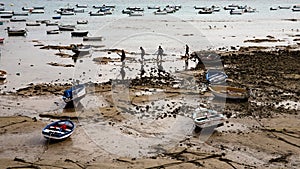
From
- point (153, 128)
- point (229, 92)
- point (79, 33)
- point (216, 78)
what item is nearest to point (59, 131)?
point (153, 128)

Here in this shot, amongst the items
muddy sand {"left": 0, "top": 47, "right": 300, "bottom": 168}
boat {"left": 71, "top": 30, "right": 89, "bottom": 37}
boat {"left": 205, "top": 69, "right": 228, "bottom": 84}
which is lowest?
muddy sand {"left": 0, "top": 47, "right": 300, "bottom": 168}

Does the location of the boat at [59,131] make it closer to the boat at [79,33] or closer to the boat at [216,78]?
the boat at [216,78]

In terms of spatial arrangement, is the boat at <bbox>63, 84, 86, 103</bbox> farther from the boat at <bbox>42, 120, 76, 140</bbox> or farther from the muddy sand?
the boat at <bbox>42, 120, 76, 140</bbox>

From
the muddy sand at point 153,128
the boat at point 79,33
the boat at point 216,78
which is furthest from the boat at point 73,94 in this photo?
the boat at point 79,33

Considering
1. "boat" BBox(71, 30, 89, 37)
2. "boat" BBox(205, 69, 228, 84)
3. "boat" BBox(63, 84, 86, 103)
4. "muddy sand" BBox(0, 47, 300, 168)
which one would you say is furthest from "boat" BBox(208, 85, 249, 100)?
"boat" BBox(71, 30, 89, 37)

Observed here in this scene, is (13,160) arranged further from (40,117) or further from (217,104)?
(217,104)

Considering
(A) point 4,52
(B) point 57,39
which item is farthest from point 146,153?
(B) point 57,39
